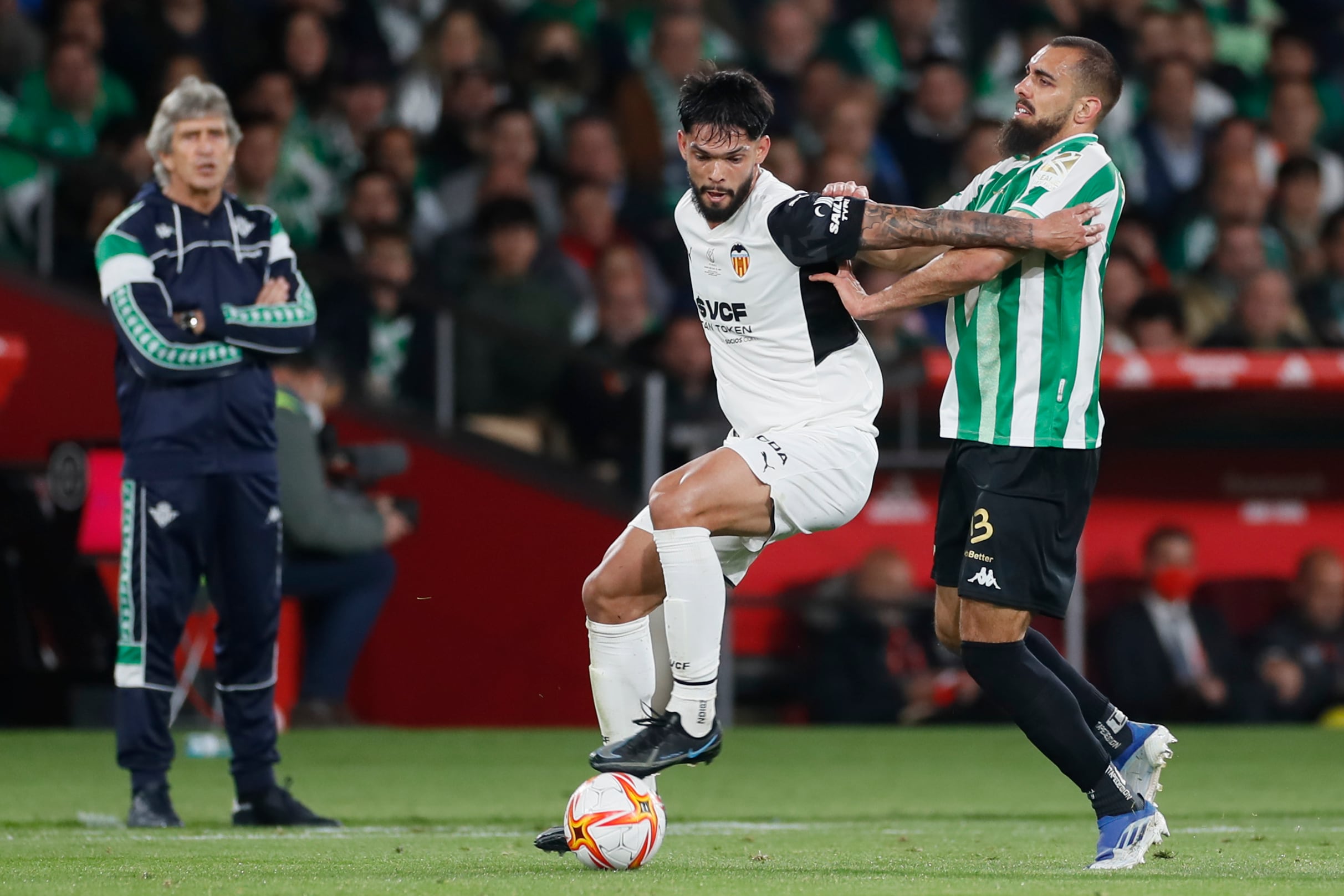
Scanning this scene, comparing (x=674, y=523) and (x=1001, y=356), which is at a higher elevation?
(x=1001, y=356)

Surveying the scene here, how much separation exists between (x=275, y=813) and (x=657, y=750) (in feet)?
6.73

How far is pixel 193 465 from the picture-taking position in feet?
23.4

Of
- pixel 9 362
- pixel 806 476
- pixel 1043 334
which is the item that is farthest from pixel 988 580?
pixel 9 362

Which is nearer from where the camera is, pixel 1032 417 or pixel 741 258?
pixel 1032 417

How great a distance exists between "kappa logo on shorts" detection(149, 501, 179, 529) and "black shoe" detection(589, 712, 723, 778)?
2.14 metres

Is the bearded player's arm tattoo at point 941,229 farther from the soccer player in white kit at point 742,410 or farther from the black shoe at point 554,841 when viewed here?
the black shoe at point 554,841

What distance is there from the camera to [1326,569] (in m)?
11.6

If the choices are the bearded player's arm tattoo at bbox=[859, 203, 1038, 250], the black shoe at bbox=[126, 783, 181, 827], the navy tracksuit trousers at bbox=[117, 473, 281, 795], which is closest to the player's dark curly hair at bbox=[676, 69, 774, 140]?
the bearded player's arm tattoo at bbox=[859, 203, 1038, 250]

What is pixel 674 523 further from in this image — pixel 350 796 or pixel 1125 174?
pixel 1125 174

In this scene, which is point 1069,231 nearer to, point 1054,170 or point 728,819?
point 1054,170

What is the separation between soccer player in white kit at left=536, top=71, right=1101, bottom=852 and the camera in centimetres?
566

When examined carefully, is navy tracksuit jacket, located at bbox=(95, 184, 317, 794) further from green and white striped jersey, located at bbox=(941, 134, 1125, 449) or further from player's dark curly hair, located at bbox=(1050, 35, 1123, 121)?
player's dark curly hair, located at bbox=(1050, 35, 1123, 121)

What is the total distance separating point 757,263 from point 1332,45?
10.7 metres

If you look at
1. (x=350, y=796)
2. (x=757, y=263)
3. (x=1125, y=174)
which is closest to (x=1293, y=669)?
(x=1125, y=174)
